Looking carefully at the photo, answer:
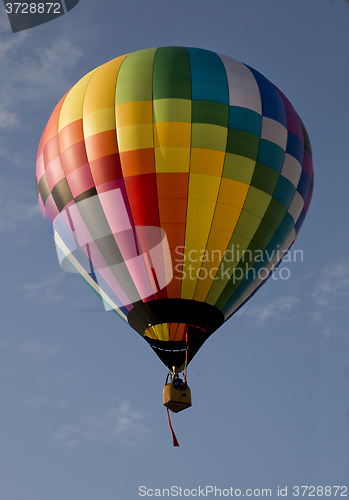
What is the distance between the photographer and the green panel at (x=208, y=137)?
41.0 ft

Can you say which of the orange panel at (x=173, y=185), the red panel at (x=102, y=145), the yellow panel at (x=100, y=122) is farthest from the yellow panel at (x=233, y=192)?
the yellow panel at (x=100, y=122)

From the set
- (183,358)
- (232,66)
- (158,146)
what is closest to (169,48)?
(232,66)

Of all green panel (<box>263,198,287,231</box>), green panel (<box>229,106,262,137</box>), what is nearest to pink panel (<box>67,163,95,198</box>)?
green panel (<box>229,106,262,137</box>)

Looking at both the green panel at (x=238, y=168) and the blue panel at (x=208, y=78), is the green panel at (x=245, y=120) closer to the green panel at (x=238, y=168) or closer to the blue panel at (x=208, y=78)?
the blue panel at (x=208, y=78)

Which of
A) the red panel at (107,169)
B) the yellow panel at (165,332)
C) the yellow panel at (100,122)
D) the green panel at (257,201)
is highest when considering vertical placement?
the yellow panel at (100,122)

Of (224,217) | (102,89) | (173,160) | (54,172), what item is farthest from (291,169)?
(54,172)

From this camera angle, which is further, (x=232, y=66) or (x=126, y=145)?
(x=232, y=66)

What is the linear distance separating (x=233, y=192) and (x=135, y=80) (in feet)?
9.81

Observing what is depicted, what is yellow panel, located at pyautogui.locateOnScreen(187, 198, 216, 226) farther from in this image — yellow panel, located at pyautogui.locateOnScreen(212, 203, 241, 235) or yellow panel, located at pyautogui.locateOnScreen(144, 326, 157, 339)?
yellow panel, located at pyautogui.locateOnScreen(144, 326, 157, 339)

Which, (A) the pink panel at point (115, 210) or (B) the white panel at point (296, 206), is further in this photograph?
(B) the white panel at point (296, 206)

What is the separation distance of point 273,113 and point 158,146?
259cm

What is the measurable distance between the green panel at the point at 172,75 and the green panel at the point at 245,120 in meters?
0.94

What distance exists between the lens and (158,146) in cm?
1252

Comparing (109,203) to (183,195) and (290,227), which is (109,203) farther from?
(290,227)
